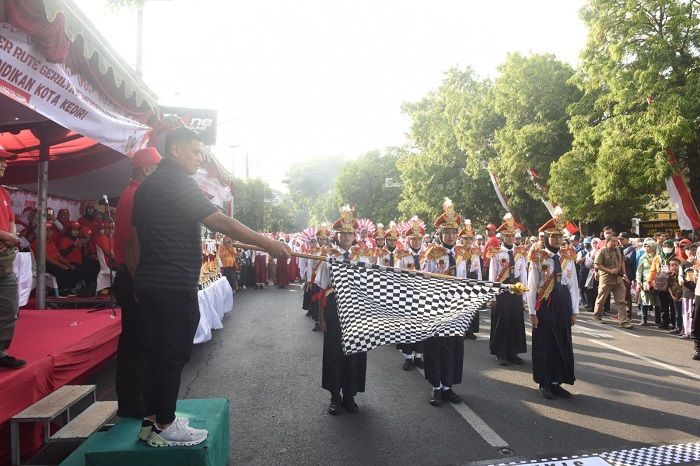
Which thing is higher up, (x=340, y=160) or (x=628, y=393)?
(x=340, y=160)

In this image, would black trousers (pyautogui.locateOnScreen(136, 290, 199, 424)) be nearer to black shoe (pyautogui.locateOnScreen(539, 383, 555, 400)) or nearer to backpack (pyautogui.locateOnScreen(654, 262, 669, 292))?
black shoe (pyautogui.locateOnScreen(539, 383, 555, 400))

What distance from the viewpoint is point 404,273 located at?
4910mm

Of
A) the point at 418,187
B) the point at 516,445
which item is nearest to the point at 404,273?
the point at 516,445

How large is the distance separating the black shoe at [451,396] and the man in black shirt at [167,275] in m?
3.47

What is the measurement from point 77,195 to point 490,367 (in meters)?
9.97

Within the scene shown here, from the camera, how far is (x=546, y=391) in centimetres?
607

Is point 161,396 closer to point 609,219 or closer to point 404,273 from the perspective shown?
point 404,273

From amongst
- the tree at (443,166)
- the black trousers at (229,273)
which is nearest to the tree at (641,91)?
the tree at (443,166)

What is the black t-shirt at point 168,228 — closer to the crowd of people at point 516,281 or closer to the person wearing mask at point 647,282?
the crowd of people at point 516,281

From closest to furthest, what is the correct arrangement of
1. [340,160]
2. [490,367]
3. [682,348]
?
[490,367]
[682,348]
[340,160]

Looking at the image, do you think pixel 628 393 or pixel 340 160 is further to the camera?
pixel 340 160

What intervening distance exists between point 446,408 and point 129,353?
11.3 feet

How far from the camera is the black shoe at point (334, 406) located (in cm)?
548

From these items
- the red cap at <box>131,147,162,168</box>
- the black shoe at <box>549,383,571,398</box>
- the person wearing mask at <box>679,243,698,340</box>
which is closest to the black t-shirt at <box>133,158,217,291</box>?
the red cap at <box>131,147,162,168</box>
